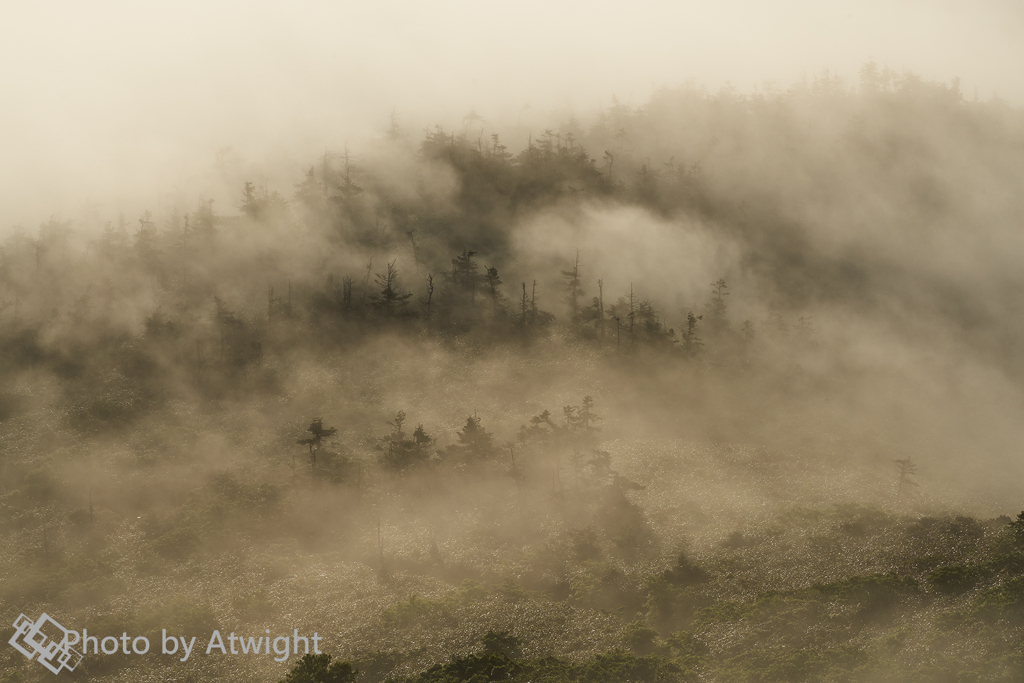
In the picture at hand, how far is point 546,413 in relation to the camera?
93.4m

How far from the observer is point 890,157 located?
16950cm

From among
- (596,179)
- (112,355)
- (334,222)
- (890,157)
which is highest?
(890,157)

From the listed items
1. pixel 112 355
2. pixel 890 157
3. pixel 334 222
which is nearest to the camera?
pixel 112 355

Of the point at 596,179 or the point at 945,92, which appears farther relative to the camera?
the point at 945,92

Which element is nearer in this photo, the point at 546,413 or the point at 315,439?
the point at 315,439

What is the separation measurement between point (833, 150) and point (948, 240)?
4677 centimetres

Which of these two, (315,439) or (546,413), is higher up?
(546,413)

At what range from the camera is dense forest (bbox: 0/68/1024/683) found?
6116 centimetres

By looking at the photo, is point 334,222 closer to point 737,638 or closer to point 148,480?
point 148,480

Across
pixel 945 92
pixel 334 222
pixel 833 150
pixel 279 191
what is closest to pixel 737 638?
pixel 334 222

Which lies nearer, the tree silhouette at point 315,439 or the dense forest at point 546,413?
the dense forest at point 546,413

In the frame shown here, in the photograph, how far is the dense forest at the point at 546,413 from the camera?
2408 inches

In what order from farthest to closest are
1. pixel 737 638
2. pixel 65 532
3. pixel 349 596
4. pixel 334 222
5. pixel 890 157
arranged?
pixel 890 157, pixel 334 222, pixel 65 532, pixel 349 596, pixel 737 638

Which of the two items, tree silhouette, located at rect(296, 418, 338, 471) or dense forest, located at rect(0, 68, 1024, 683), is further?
tree silhouette, located at rect(296, 418, 338, 471)
